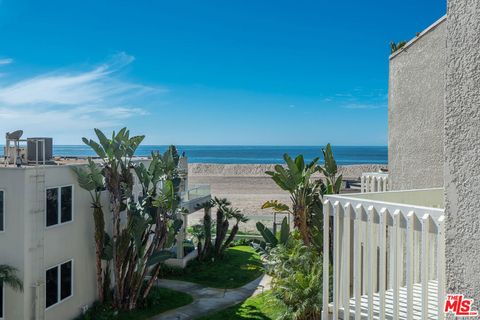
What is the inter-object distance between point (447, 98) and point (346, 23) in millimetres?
41615

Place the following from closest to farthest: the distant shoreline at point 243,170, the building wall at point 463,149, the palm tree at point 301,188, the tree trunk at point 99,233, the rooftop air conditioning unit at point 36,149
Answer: the building wall at point 463,149 < the rooftop air conditioning unit at point 36,149 < the palm tree at point 301,188 < the tree trunk at point 99,233 < the distant shoreline at point 243,170

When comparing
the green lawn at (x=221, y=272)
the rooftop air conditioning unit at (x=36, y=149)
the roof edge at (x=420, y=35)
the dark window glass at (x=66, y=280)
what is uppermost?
the roof edge at (x=420, y=35)

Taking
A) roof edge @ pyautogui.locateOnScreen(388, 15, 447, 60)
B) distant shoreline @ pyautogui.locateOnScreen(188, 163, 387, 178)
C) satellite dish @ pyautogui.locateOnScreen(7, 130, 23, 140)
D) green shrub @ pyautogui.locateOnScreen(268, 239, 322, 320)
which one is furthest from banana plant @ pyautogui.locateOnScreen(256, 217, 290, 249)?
distant shoreline @ pyautogui.locateOnScreen(188, 163, 387, 178)

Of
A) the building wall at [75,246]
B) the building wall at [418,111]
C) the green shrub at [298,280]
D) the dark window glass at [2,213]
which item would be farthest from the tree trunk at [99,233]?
the building wall at [418,111]

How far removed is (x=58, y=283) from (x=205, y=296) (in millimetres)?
6113

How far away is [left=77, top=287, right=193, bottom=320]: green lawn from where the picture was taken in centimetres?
1540

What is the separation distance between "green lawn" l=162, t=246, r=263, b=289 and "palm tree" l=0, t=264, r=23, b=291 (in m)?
8.79

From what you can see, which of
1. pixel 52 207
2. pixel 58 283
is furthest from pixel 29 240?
pixel 58 283

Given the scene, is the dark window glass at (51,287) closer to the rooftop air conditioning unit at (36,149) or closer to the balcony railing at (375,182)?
the rooftop air conditioning unit at (36,149)

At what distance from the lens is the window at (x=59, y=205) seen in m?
13.9

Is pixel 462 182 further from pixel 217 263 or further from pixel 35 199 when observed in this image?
pixel 217 263

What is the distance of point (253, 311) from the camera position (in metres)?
15.8

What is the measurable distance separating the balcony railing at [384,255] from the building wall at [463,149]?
2.42 feet

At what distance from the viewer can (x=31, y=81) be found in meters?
36.5
